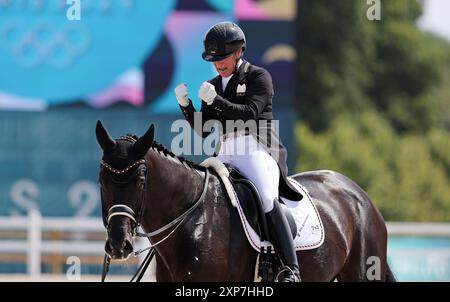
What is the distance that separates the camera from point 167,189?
6902mm

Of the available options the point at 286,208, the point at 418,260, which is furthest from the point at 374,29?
the point at 286,208

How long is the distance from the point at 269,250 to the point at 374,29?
33087 mm

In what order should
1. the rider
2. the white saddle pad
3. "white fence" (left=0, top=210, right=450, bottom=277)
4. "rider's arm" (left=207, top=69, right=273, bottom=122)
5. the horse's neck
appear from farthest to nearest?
"white fence" (left=0, top=210, right=450, bottom=277)
the white saddle pad
the rider
"rider's arm" (left=207, top=69, right=273, bottom=122)
the horse's neck

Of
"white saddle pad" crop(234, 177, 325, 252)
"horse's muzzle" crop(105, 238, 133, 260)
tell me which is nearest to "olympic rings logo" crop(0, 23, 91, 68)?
"white saddle pad" crop(234, 177, 325, 252)

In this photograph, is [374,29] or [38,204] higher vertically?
[374,29]

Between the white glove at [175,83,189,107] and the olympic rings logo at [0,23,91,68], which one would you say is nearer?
the white glove at [175,83,189,107]

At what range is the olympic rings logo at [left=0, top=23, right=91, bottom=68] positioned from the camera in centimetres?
1739

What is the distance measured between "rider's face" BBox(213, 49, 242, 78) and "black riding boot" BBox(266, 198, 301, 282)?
0.98 metres

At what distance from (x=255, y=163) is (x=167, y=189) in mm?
682

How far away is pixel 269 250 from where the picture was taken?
23.5ft

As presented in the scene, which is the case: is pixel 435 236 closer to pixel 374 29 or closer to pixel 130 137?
pixel 130 137

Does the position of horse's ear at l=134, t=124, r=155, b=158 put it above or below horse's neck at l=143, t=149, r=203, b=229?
above

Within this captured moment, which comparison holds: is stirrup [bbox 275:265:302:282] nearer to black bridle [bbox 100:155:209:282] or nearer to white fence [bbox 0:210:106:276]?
black bridle [bbox 100:155:209:282]
